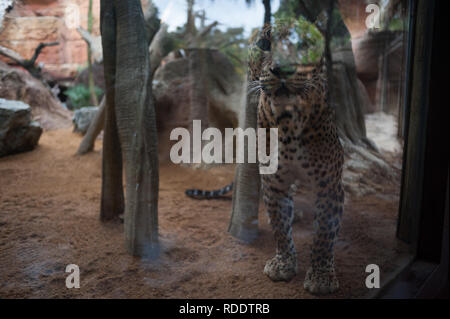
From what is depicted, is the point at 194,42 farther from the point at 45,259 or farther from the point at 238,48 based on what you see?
the point at 45,259

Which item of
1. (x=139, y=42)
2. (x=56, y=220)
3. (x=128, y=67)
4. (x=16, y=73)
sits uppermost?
(x=139, y=42)

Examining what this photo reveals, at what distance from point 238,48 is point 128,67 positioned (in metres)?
0.92

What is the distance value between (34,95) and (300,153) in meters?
1.86

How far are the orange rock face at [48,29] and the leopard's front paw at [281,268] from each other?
6.11 feet

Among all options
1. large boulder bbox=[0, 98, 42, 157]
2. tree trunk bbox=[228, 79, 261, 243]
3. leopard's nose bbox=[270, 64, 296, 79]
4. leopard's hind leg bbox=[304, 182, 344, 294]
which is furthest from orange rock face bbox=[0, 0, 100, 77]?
leopard's hind leg bbox=[304, 182, 344, 294]

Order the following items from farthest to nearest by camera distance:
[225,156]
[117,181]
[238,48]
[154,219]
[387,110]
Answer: [225,156]
[117,181]
[154,219]
[387,110]
[238,48]

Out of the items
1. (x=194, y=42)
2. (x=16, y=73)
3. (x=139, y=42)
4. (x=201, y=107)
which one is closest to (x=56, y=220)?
(x=16, y=73)

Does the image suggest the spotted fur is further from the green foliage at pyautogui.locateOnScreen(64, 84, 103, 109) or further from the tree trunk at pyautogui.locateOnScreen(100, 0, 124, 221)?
the green foliage at pyautogui.locateOnScreen(64, 84, 103, 109)

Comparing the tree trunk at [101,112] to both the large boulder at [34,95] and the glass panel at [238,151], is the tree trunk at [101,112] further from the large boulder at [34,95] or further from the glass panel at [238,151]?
the large boulder at [34,95]

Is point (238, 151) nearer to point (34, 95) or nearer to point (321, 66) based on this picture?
point (321, 66)

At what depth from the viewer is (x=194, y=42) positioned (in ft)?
9.25

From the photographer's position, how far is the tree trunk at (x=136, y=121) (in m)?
2.59

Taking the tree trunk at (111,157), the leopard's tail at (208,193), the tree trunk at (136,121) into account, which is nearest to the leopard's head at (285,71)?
the tree trunk at (136,121)

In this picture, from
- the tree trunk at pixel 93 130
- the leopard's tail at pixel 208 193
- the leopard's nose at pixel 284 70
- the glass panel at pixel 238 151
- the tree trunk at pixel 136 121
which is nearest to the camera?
the leopard's nose at pixel 284 70
